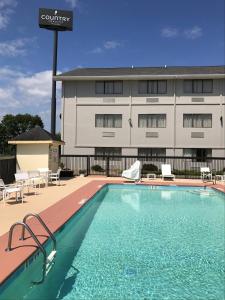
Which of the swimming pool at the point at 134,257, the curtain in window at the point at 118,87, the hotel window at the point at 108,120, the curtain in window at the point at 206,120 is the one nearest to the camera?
the swimming pool at the point at 134,257

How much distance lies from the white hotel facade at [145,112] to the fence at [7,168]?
45.7 feet

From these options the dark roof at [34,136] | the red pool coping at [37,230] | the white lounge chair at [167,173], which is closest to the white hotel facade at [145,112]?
the white lounge chair at [167,173]

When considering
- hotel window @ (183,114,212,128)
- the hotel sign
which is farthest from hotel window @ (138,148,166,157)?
the hotel sign

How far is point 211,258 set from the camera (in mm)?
6855

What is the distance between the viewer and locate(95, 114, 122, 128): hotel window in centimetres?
3056

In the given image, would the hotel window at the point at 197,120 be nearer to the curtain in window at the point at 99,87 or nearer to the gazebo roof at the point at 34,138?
the curtain in window at the point at 99,87

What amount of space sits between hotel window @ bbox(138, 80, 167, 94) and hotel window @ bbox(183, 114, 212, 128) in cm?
304

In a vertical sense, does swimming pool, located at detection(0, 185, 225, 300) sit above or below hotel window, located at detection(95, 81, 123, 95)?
Answer: below

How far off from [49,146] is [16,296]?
13.7 metres

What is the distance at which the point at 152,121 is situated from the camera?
3009 centimetres

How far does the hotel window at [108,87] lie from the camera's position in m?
30.4

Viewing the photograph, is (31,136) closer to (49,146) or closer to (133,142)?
(49,146)

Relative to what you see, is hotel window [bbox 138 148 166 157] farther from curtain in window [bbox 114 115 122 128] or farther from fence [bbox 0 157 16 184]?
fence [bbox 0 157 16 184]

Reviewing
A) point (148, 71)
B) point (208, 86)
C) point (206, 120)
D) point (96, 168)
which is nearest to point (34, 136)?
point (96, 168)
